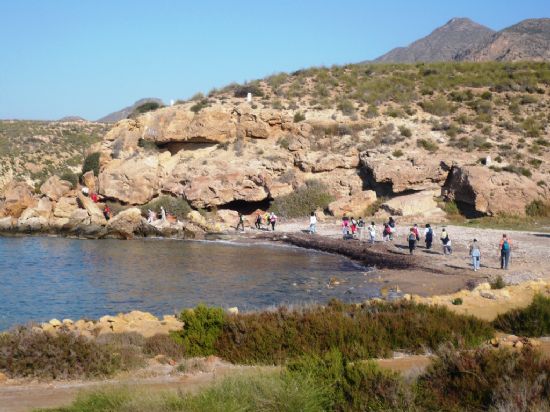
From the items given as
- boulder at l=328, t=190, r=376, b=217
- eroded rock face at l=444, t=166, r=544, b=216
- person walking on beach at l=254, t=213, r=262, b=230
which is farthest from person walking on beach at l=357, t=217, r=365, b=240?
person walking on beach at l=254, t=213, r=262, b=230

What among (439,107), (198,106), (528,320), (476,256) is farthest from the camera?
(198,106)

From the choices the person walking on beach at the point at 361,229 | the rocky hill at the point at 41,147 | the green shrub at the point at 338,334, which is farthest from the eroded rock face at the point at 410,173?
the rocky hill at the point at 41,147

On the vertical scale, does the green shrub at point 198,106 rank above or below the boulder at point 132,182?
above

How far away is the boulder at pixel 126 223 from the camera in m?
40.2

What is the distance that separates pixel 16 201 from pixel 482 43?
92.8 metres

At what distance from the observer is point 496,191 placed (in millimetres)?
36156

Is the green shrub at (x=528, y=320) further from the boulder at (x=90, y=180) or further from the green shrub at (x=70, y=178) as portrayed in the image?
the green shrub at (x=70, y=178)

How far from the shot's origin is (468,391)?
7.05 m

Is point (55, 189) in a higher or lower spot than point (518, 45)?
lower

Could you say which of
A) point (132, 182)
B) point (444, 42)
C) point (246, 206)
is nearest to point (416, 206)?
point (246, 206)

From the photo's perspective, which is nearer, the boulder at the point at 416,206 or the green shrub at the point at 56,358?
the green shrub at the point at 56,358

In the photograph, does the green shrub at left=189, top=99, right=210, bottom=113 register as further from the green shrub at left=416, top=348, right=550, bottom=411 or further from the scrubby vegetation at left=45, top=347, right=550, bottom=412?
the green shrub at left=416, top=348, right=550, bottom=411

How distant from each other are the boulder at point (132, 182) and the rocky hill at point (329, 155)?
8 centimetres

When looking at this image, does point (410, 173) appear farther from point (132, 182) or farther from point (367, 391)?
point (367, 391)
